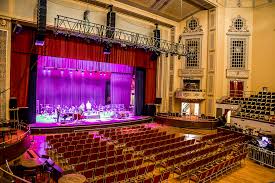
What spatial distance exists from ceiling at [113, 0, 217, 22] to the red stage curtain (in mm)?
Result: 6580

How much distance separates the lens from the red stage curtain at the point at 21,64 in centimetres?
1268

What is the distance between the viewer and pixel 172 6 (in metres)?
18.2

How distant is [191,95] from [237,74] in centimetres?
402

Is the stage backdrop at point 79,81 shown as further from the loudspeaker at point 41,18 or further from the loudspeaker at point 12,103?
the loudspeaker at point 41,18

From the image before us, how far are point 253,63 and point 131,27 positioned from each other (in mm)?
9834

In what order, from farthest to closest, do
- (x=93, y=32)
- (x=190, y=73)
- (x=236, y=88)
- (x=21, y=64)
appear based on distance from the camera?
(x=190, y=73) < (x=236, y=88) < (x=93, y=32) < (x=21, y=64)

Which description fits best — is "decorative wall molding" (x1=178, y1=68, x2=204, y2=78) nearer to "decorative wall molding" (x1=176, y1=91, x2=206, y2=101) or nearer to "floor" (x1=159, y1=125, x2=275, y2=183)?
"decorative wall molding" (x1=176, y1=91, x2=206, y2=101)

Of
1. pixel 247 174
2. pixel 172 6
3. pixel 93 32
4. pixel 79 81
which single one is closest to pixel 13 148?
pixel 247 174

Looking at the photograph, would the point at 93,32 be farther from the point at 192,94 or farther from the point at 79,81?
the point at 192,94

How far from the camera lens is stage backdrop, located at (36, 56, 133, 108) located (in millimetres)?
16234

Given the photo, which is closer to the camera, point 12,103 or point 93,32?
point 12,103

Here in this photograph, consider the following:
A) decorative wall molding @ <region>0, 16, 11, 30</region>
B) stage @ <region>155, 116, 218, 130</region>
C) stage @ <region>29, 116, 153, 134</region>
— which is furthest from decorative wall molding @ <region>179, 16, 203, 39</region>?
decorative wall molding @ <region>0, 16, 11, 30</region>

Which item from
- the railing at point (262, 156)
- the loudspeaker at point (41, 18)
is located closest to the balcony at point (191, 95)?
the railing at point (262, 156)

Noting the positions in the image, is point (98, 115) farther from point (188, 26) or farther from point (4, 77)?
point (188, 26)
